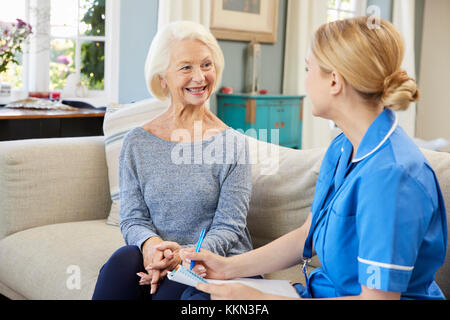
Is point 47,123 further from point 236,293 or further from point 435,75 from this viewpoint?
point 435,75

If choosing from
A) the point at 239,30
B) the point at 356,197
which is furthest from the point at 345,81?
the point at 239,30

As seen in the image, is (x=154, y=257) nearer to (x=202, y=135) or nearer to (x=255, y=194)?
(x=202, y=135)

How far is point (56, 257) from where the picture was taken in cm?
192

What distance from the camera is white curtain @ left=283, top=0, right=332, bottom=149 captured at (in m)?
5.36

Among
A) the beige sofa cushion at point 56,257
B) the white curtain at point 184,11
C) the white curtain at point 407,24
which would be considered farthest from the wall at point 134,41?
the white curtain at point 407,24

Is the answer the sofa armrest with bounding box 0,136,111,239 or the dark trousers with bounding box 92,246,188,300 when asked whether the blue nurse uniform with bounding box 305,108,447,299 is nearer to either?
the dark trousers with bounding box 92,246,188,300

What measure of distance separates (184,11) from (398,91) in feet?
11.1

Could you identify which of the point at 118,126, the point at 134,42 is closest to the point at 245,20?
the point at 134,42

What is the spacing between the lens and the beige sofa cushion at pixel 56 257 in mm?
1836

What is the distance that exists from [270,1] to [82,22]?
1853mm

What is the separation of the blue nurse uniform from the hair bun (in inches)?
1.6

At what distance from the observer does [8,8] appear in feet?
12.3

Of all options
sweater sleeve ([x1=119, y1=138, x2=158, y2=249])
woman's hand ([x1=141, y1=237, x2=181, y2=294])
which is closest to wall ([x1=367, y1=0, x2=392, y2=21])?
sweater sleeve ([x1=119, y1=138, x2=158, y2=249])

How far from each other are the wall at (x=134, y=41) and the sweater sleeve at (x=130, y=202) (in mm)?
2523
